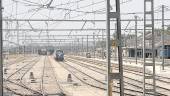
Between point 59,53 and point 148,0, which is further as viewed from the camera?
point 59,53

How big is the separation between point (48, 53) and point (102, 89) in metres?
126

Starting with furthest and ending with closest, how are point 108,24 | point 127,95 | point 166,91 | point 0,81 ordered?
point 166,91 → point 127,95 → point 0,81 → point 108,24

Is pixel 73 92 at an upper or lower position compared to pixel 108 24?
lower

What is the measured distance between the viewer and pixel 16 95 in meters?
24.7

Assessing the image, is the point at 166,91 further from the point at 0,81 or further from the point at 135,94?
the point at 0,81

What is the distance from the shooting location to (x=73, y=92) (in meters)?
26.2

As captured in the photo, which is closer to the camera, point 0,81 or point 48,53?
point 0,81

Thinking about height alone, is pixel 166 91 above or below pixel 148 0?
below

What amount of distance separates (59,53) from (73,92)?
62.8 meters

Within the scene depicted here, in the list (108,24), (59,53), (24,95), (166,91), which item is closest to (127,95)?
(166,91)

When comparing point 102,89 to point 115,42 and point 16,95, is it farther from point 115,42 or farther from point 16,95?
point 115,42

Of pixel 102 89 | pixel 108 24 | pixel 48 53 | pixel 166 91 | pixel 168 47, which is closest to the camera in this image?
pixel 108 24

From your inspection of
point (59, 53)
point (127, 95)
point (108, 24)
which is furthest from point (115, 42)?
point (59, 53)

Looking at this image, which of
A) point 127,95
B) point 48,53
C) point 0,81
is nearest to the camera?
point 0,81
